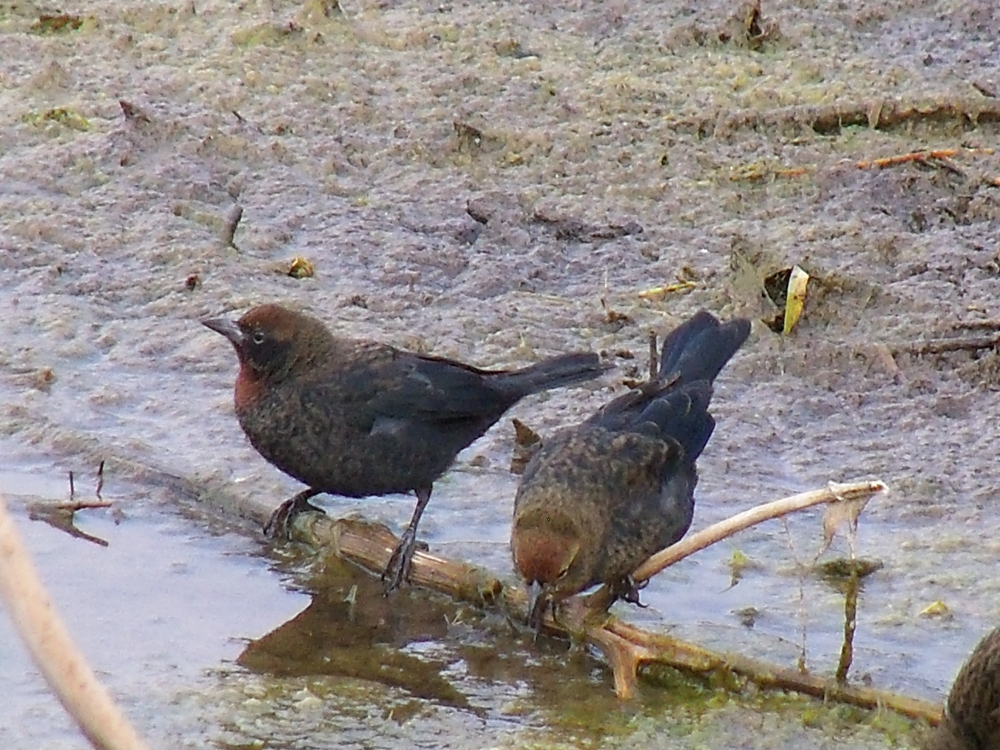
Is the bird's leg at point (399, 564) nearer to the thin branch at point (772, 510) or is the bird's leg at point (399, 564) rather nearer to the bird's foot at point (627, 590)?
the bird's foot at point (627, 590)

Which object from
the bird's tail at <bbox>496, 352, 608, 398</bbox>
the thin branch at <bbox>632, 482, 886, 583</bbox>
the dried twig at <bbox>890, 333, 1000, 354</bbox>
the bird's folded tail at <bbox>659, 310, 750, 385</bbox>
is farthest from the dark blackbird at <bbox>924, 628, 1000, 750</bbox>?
the dried twig at <bbox>890, 333, 1000, 354</bbox>

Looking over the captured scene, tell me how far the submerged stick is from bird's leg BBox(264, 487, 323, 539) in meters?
3.98

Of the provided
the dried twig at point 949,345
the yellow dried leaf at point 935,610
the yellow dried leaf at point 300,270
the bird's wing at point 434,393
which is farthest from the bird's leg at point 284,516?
the dried twig at point 949,345

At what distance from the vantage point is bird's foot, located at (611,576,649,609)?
190 inches

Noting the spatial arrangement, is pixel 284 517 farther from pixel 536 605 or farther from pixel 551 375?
pixel 536 605

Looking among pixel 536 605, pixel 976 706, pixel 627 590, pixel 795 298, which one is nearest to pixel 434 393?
pixel 627 590

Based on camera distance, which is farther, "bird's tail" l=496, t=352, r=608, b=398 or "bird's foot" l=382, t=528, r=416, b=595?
"bird's tail" l=496, t=352, r=608, b=398

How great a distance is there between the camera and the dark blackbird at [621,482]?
460 centimetres

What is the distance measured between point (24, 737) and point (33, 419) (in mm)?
2002

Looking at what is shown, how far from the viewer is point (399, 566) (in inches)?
200

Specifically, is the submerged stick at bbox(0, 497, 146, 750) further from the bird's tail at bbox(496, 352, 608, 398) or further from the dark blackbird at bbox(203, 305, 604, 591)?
the bird's tail at bbox(496, 352, 608, 398)

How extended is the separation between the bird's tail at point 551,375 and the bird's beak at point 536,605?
3.31 ft

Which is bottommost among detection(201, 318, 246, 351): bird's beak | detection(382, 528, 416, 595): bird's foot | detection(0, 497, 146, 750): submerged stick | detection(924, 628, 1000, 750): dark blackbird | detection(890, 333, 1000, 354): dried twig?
detection(382, 528, 416, 595): bird's foot

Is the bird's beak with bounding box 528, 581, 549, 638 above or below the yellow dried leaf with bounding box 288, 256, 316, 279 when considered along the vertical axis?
below
